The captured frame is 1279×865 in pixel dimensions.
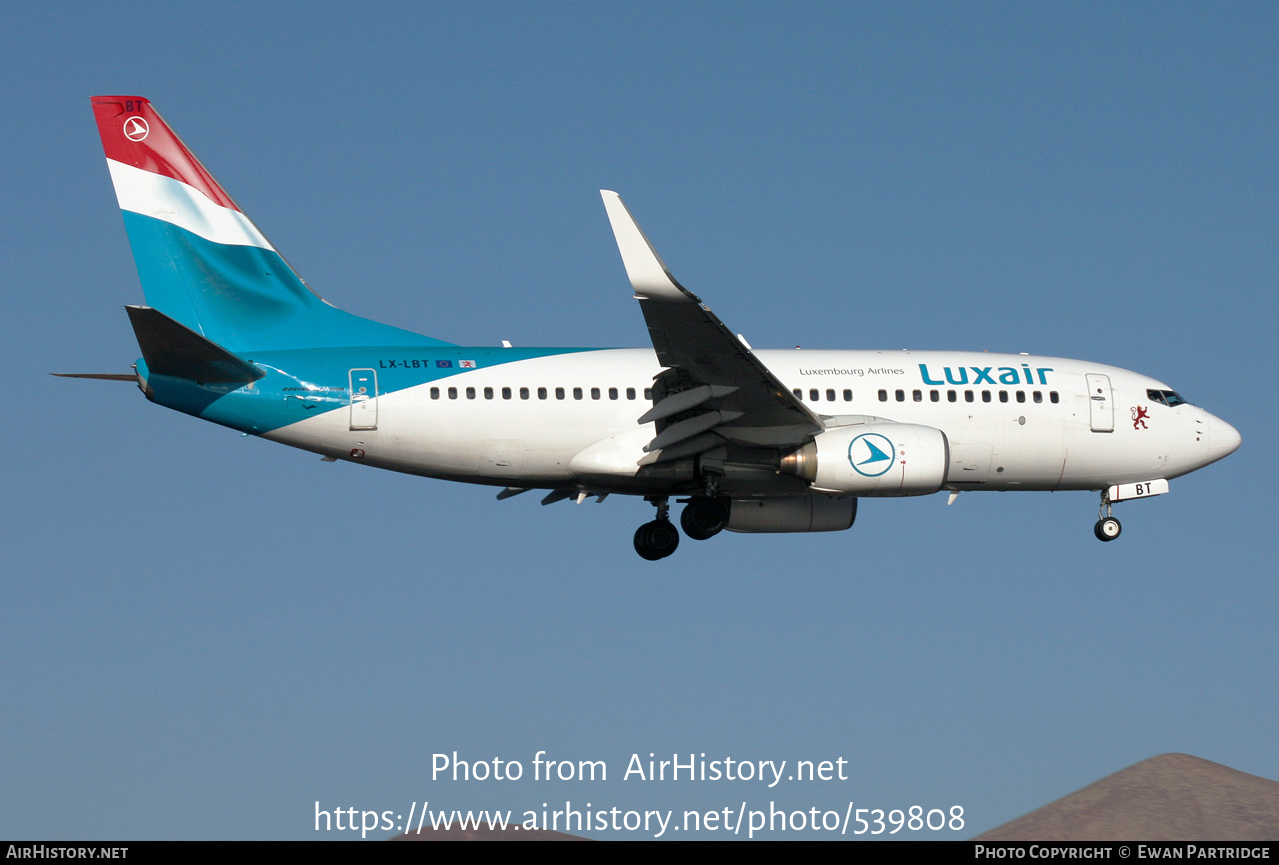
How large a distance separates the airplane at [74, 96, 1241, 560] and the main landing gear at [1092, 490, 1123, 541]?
0.04 m

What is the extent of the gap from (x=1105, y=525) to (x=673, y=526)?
9591 mm

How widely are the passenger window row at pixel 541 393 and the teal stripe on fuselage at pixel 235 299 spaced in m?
1.72

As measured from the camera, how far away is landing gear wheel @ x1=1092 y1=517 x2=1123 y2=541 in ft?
107

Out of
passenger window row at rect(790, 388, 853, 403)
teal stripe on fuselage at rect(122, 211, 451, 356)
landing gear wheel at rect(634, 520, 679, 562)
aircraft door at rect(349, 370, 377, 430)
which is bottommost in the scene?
landing gear wheel at rect(634, 520, 679, 562)

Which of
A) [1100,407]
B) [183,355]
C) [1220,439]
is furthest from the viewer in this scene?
[1220,439]

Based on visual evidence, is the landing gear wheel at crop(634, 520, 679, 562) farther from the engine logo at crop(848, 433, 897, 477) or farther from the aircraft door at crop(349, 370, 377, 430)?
the aircraft door at crop(349, 370, 377, 430)

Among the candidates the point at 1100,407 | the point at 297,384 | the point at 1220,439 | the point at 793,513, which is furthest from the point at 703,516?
the point at 1220,439

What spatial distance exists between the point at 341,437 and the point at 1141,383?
57.4 ft

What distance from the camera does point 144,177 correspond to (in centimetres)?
3041

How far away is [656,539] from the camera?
3091cm

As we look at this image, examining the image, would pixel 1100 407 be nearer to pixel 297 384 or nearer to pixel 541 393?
pixel 541 393

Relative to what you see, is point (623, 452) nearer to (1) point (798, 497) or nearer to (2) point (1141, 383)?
(1) point (798, 497)

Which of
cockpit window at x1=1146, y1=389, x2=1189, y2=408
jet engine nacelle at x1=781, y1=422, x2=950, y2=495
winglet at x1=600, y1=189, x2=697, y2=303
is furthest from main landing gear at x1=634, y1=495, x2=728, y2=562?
cockpit window at x1=1146, y1=389, x2=1189, y2=408
